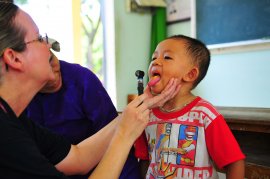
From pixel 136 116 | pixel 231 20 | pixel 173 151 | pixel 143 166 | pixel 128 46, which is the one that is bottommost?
pixel 143 166

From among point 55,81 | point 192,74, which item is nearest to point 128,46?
point 55,81

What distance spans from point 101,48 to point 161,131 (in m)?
1.96

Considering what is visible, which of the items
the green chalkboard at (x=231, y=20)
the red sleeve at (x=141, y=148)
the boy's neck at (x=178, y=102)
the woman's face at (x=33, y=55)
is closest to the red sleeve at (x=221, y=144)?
the boy's neck at (x=178, y=102)

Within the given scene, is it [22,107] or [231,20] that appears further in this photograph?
[231,20]

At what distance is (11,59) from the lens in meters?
0.89

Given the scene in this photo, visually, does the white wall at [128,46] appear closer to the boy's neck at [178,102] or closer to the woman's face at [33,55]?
the boy's neck at [178,102]

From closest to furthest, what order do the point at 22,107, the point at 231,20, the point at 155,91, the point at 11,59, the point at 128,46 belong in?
the point at 11,59 → the point at 22,107 → the point at 155,91 → the point at 231,20 → the point at 128,46

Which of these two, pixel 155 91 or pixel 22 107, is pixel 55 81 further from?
pixel 155 91

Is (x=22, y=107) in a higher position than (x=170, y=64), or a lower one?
lower

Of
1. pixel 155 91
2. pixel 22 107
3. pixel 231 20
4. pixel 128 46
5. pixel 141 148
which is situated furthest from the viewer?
pixel 128 46

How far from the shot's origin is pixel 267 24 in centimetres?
226

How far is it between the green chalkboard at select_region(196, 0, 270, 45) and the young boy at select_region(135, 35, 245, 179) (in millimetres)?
1295

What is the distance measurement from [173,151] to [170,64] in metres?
0.31

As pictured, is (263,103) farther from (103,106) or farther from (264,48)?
(103,106)
